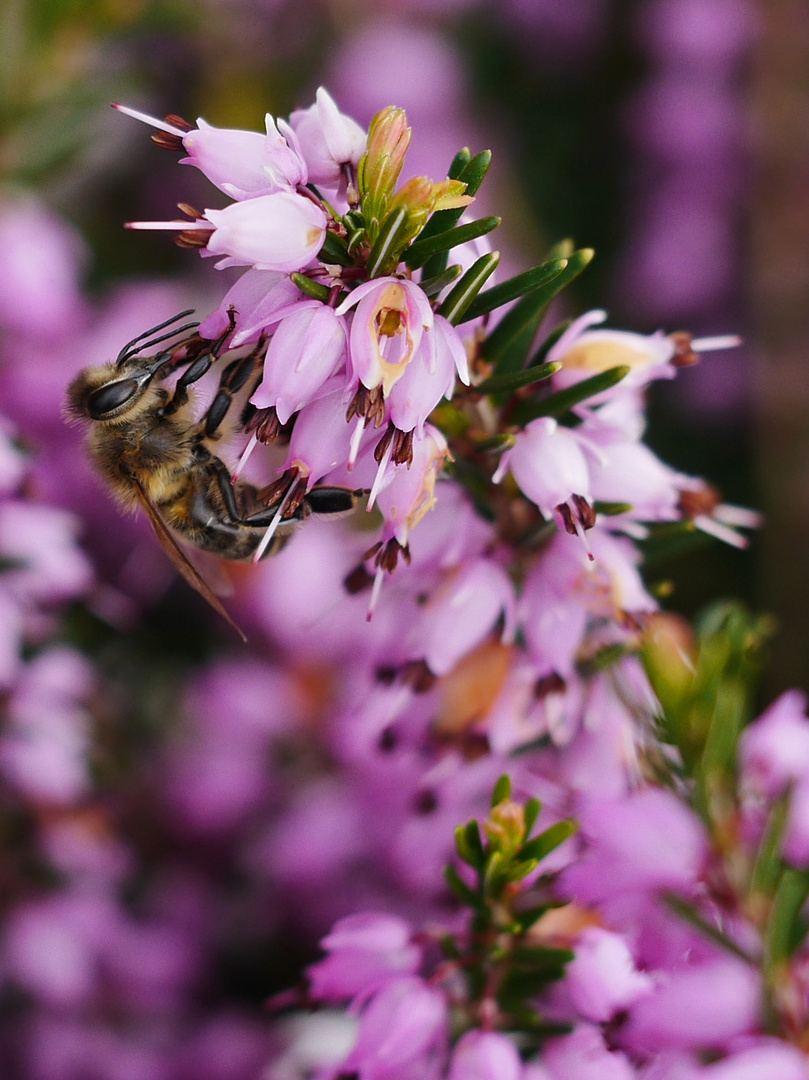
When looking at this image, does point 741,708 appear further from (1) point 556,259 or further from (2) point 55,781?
(2) point 55,781

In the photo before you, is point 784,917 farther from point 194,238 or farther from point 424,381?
point 194,238

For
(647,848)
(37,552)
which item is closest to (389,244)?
(647,848)

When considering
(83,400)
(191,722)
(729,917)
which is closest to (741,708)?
(729,917)

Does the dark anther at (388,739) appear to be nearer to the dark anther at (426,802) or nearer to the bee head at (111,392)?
the dark anther at (426,802)

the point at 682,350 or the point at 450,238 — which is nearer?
the point at 450,238

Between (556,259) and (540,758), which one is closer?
(556,259)

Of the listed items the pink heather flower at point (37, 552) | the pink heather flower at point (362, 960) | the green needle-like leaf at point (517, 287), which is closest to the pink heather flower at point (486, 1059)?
the pink heather flower at point (362, 960)
